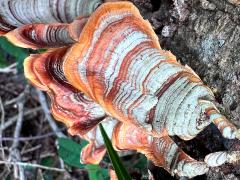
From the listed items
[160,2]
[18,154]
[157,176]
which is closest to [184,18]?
[160,2]

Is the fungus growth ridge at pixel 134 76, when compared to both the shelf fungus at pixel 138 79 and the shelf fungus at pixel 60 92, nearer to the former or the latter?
the shelf fungus at pixel 138 79

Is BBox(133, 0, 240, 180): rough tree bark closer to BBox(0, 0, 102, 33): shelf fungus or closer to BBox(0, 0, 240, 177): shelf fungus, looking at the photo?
BBox(0, 0, 240, 177): shelf fungus

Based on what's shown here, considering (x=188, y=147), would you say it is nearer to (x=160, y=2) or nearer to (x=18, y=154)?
(x=160, y=2)

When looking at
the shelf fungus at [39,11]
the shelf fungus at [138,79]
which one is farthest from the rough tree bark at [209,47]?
the shelf fungus at [39,11]

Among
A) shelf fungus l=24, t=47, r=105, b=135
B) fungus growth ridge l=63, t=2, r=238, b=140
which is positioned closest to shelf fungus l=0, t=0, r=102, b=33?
shelf fungus l=24, t=47, r=105, b=135

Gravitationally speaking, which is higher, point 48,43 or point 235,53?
point 235,53

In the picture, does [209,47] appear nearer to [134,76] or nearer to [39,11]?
[134,76]

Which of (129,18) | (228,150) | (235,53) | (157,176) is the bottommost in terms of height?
(157,176)

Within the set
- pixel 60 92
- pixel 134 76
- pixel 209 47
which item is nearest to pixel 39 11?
pixel 60 92
